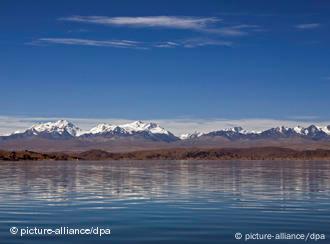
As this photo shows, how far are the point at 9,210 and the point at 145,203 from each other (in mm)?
10415

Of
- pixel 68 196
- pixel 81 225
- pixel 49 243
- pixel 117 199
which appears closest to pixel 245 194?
pixel 117 199

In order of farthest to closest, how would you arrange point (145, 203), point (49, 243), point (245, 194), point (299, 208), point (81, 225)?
point (245, 194) → point (145, 203) → point (299, 208) → point (81, 225) → point (49, 243)

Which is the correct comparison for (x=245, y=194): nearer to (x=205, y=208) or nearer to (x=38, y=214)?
(x=205, y=208)

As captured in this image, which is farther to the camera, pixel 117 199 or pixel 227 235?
pixel 117 199

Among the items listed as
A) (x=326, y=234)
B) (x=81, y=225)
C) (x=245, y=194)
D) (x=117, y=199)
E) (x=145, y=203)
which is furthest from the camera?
(x=245, y=194)

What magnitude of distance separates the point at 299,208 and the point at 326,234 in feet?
39.2

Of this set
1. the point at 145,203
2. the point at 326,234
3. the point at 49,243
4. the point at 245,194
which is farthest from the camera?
the point at 245,194

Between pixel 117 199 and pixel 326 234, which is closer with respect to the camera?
pixel 326 234

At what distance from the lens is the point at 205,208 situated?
43.7 meters

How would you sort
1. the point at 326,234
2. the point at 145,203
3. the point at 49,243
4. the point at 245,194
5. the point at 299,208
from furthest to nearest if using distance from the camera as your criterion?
the point at 245,194, the point at 145,203, the point at 299,208, the point at 326,234, the point at 49,243

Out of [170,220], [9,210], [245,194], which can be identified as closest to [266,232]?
[170,220]

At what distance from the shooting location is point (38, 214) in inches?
1574

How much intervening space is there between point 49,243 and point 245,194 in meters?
Result: 29.6

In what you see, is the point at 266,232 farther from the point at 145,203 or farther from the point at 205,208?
the point at 145,203
